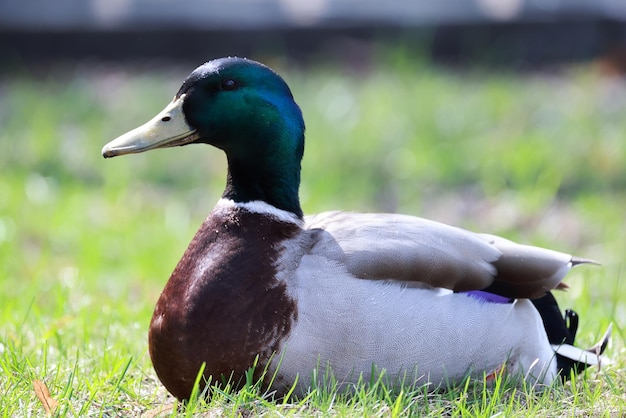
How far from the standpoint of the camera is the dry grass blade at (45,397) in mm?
3047

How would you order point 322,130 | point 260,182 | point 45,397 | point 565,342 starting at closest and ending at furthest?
point 45,397 → point 260,182 → point 565,342 → point 322,130

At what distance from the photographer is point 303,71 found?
897 cm

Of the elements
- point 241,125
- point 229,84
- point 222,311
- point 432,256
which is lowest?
point 222,311

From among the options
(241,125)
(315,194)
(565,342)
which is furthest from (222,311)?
(315,194)

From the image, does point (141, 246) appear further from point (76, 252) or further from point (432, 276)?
point (432, 276)

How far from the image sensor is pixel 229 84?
3389mm

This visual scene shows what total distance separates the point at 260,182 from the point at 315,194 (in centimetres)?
309

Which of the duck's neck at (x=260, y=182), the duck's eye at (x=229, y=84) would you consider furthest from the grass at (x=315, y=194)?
the duck's eye at (x=229, y=84)

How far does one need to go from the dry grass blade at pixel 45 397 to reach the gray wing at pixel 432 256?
2.96 feet

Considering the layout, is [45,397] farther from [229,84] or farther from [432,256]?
[432,256]

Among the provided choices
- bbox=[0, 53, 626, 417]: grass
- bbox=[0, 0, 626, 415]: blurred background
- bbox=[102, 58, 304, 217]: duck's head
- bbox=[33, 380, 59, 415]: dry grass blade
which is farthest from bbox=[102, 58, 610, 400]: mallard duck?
bbox=[0, 0, 626, 415]: blurred background

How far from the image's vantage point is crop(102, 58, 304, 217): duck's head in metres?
3.38

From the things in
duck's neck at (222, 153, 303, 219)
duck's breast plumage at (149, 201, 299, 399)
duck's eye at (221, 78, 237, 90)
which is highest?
duck's eye at (221, 78, 237, 90)

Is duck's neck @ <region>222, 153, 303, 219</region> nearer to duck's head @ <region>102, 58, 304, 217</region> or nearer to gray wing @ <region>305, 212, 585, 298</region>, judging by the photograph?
duck's head @ <region>102, 58, 304, 217</region>
